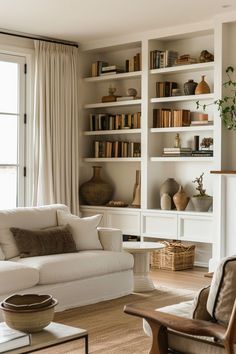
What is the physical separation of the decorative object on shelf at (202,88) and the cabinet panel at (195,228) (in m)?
1.49

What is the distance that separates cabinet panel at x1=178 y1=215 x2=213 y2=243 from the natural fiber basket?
0.14m

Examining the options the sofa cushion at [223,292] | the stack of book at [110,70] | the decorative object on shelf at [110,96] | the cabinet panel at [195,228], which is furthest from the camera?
the decorative object on shelf at [110,96]

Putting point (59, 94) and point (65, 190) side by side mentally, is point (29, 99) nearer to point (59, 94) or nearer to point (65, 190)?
point (59, 94)

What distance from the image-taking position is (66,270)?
5.22m

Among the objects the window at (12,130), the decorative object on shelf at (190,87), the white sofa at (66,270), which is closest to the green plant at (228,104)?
the decorative object on shelf at (190,87)

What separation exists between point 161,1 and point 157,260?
121 inches

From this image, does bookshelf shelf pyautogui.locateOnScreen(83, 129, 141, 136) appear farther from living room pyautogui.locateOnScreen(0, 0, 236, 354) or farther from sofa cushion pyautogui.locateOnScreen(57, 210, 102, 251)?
sofa cushion pyautogui.locateOnScreen(57, 210, 102, 251)

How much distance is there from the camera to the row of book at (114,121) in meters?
8.22

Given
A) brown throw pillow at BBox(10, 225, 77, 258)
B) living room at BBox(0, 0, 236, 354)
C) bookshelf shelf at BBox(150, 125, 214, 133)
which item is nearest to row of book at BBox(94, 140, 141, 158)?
living room at BBox(0, 0, 236, 354)

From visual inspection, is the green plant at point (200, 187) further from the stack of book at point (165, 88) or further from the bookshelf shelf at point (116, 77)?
the bookshelf shelf at point (116, 77)

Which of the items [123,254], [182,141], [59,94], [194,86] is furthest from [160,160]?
[123,254]

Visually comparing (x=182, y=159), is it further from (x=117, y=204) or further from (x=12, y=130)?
(x=12, y=130)

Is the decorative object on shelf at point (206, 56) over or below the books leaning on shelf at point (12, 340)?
over

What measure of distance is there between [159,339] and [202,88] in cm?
505
